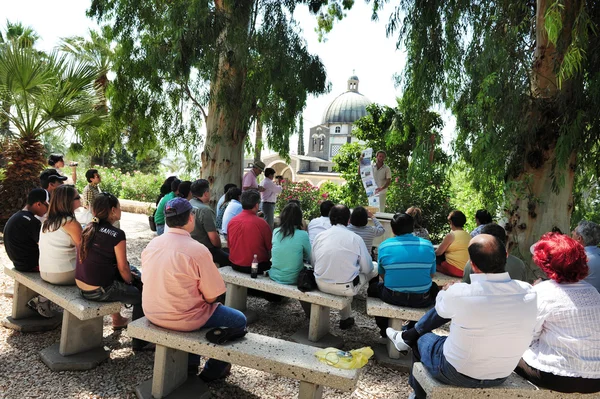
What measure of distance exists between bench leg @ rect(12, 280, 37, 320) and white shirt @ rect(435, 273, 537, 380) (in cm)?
399

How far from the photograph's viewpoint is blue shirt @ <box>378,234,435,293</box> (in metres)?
3.92

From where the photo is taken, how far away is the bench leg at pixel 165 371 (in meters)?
3.17

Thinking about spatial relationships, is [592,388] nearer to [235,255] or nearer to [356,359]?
[356,359]

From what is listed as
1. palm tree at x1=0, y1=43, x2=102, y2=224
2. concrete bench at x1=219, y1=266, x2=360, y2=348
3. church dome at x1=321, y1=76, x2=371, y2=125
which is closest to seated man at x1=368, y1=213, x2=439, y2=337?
concrete bench at x1=219, y1=266, x2=360, y2=348

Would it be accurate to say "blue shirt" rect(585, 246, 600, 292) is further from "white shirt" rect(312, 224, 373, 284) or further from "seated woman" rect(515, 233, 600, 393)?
"white shirt" rect(312, 224, 373, 284)

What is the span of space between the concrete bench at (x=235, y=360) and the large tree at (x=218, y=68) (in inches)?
215

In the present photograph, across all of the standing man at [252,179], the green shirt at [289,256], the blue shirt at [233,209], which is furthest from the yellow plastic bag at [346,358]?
the standing man at [252,179]

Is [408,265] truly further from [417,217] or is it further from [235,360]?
[235,360]

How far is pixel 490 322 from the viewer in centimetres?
247

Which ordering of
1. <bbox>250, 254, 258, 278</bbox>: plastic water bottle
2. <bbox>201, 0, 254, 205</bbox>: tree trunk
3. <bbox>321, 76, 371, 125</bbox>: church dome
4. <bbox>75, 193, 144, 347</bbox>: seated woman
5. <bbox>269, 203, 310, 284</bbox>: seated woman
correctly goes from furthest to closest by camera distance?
<bbox>321, 76, 371, 125</bbox>: church dome, <bbox>201, 0, 254, 205</bbox>: tree trunk, <bbox>250, 254, 258, 278</bbox>: plastic water bottle, <bbox>269, 203, 310, 284</bbox>: seated woman, <bbox>75, 193, 144, 347</bbox>: seated woman

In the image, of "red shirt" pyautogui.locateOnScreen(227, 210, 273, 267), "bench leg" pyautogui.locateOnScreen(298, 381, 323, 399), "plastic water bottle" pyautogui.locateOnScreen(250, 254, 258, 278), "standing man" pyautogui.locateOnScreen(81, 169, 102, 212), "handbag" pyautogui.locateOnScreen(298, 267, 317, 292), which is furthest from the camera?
"standing man" pyautogui.locateOnScreen(81, 169, 102, 212)

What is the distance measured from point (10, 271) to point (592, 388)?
4.81 meters

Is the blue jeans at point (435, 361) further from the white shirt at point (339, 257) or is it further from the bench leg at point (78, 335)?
the bench leg at point (78, 335)

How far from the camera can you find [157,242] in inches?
123
